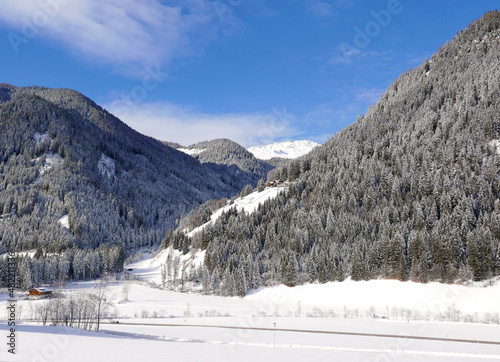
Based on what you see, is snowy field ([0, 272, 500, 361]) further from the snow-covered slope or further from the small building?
the snow-covered slope

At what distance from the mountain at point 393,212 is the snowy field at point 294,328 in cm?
598

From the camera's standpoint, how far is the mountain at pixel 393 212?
101 meters

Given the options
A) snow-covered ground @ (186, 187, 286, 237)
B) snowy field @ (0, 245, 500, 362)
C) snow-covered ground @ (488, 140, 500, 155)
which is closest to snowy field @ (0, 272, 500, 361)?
snowy field @ (0, 245, 500, 362)

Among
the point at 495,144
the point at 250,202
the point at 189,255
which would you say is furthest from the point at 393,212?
the point at 189,255

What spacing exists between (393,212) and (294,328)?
223 feet

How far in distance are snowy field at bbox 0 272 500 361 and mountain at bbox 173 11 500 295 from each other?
19.6ft

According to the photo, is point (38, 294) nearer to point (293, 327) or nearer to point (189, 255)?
point (189, 255)

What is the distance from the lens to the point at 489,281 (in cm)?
8906

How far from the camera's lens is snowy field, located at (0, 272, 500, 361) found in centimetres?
4241

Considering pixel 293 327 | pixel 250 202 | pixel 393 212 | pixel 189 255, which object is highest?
pixel 250 202

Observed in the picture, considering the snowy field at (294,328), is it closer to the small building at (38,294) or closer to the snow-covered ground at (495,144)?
the small building at (38,294)

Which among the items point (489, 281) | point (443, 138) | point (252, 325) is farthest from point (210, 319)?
point (443, 138)

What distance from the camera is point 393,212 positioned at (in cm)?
11925

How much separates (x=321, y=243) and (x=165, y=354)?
9193cm
